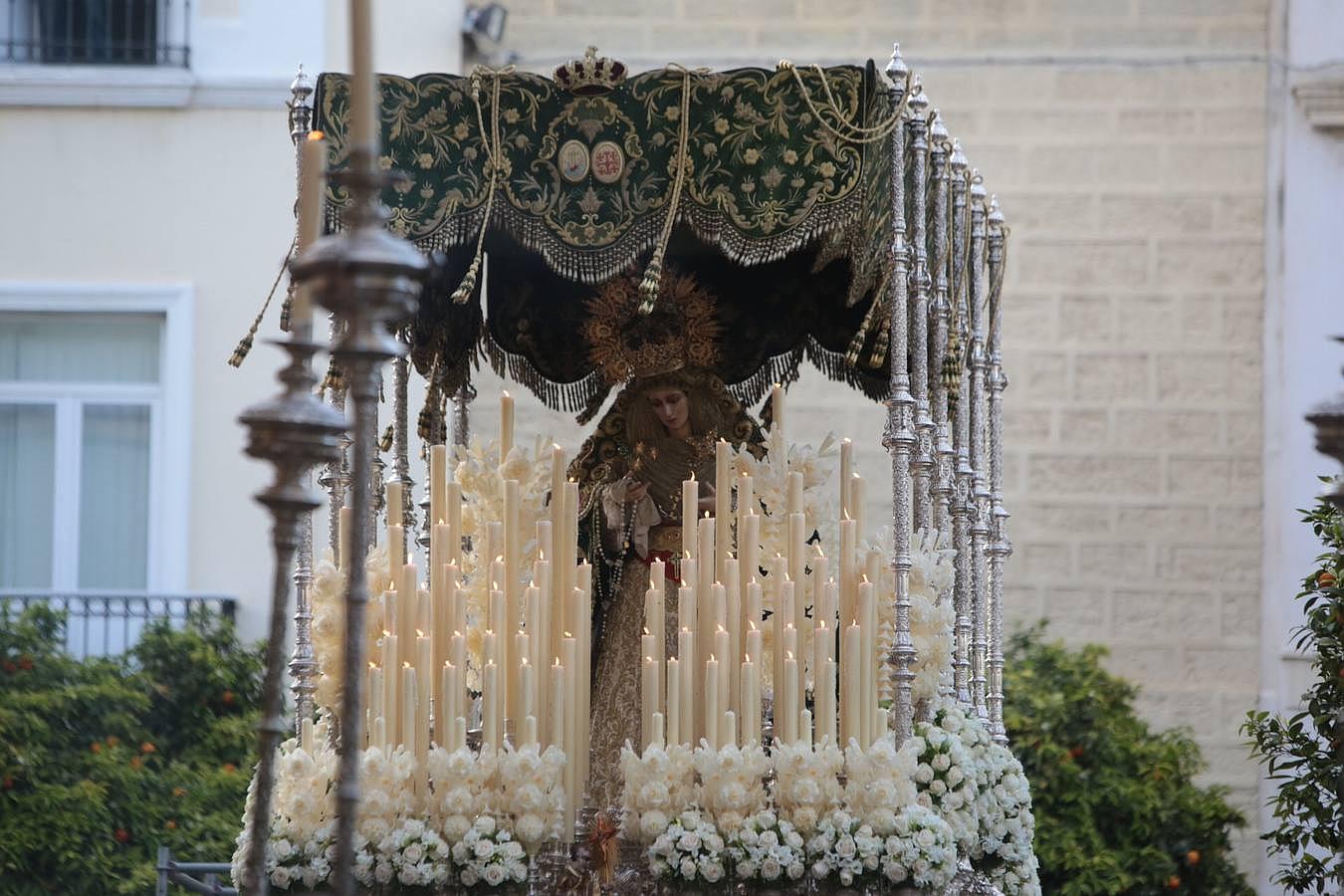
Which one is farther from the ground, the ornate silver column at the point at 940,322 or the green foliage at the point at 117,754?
the ornate silver column at the point at 940,322

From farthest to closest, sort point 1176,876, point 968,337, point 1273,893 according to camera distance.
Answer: point 1273,893, point 1176,876, point 968,337

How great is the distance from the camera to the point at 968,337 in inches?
318

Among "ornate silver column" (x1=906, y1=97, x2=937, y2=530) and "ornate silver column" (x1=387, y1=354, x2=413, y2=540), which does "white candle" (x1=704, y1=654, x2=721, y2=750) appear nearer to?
"ornate silver column" (x1=906, y1=97, x2=937, y2=530)

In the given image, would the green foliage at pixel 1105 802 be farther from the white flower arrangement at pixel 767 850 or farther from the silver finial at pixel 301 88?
the silver finial at pixel 301 88

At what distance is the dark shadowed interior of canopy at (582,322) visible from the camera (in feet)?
26.3

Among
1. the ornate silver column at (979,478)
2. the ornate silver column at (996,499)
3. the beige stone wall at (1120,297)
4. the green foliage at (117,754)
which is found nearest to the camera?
the ornate silver column at (979,478)

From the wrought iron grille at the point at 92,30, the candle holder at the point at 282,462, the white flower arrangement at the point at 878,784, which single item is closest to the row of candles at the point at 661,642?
the white flower arrangement at the point at 878,784

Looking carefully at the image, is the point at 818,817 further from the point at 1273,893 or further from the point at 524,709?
the point at 1273,893

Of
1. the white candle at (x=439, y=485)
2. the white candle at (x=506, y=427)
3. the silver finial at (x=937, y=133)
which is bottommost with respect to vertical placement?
the white candle at (x=439, y=485)

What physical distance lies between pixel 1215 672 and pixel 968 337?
4.23 m

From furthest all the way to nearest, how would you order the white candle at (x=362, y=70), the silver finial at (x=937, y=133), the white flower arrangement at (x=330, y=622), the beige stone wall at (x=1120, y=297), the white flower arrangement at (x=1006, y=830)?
1. the beige stone wall at (x=1120, y=297)
2. the white flower arrangement at (x=1006, y=830)
3. the silver finial at (x=937, y=133)
4. the white flower arrangement at (x=330, y=622)
5. the white candle at (x=362, y=70)

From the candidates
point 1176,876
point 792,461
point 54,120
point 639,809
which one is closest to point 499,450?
point 792,461

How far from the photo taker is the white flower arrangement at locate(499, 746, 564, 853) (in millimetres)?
6582

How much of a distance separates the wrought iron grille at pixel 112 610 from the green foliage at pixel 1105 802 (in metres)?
3.90
